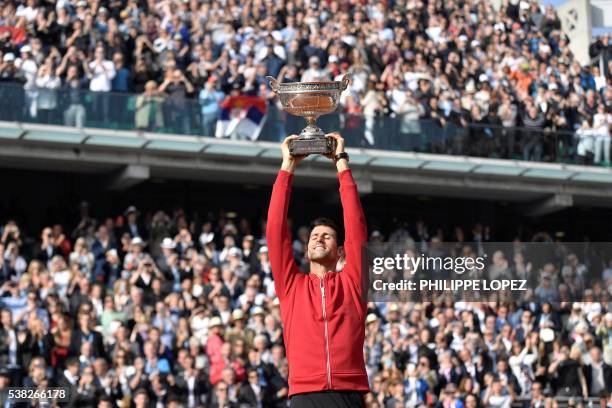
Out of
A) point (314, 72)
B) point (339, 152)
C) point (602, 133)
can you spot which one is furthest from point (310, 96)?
point (602, 133)

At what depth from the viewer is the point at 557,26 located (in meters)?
29.2

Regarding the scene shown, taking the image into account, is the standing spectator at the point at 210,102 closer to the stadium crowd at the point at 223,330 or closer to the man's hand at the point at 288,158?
the stadium crowd at the point at 223,330

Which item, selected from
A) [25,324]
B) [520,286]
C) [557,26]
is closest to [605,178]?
[557,26]

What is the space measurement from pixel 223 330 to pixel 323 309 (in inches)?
386

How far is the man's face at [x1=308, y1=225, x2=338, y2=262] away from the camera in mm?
6445

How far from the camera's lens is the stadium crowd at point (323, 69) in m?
19.9

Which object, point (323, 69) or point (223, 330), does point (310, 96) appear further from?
point (323, 69)

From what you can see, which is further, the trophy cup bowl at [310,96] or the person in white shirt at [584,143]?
the person in white shirt at [584,143]

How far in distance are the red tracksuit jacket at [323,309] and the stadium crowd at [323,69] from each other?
1320 cm

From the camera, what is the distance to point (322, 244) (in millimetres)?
6461

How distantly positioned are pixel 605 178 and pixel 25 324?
1216cm

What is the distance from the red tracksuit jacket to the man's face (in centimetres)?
7

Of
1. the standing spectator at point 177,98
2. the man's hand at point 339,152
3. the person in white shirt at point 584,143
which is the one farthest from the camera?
the person in white shirt at point 584,143

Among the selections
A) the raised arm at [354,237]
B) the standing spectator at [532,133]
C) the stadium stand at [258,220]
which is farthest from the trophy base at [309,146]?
the standing spectator at [532,133]
